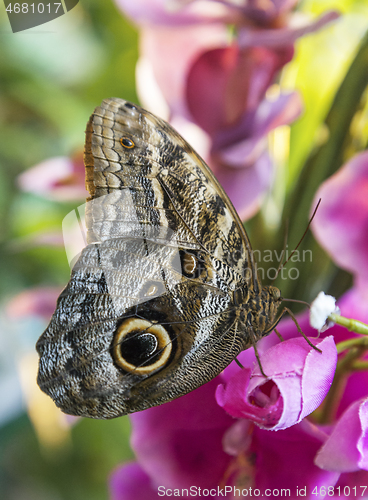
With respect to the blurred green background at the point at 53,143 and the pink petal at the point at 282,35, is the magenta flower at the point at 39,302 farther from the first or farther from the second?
the pink petal at the point at 282,35

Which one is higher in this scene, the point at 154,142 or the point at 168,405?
the point at 154,142

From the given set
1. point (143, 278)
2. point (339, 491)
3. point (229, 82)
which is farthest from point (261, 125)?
point (339, 491)

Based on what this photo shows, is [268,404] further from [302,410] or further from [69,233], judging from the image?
[69,233]

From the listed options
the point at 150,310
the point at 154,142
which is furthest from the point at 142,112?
the point at 150,310

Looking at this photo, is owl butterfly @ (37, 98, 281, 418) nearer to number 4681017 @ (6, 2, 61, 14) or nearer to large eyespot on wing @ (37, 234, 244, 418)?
large eyespot on wing @ (37, 234, 244, 418)

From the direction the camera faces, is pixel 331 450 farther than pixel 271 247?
No

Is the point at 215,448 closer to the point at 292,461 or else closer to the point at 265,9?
the point at 292,461

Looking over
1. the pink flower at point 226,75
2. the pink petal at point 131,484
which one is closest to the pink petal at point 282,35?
A: the pink flower at point 226,75
